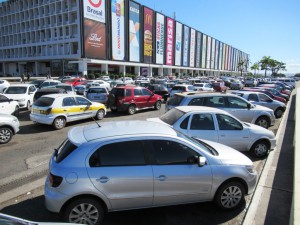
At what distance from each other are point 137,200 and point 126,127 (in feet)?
4.17

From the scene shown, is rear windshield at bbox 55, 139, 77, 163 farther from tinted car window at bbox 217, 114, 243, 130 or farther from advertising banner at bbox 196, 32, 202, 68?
advertising banner at bbox 196, 32, 202, 68

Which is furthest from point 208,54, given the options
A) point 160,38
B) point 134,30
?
point 134,30

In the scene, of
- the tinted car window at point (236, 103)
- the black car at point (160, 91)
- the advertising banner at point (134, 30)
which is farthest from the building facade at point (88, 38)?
the tinted car window at point (236, 103)

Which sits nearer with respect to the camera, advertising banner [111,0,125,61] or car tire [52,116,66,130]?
car tire [52,116,66,130]

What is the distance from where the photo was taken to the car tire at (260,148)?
7.99 meters

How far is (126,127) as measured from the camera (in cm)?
476

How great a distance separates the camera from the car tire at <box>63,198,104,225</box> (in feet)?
13.4

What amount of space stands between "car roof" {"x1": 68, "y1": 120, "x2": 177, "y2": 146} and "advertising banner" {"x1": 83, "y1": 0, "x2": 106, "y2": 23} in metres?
56.2

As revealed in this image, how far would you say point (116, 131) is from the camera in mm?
4527

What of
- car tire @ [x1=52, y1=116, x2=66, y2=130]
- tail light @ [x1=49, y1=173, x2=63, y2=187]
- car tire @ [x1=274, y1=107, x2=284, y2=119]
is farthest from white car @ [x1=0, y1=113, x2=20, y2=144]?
car tire @ [x1=274, y1=107, x2=284, y2=119]


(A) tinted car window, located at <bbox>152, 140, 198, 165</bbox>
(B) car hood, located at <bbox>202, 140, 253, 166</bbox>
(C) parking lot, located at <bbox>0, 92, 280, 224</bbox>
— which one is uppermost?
(A) tinted car window, located at <bbox>152, 140, 198, 165</bbox>

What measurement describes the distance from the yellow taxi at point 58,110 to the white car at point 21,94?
4.84m

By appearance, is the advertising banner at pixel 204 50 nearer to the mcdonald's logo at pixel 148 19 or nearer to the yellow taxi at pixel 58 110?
the mcdonald's logo at pixel 148 19

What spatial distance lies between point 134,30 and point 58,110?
58.6m
